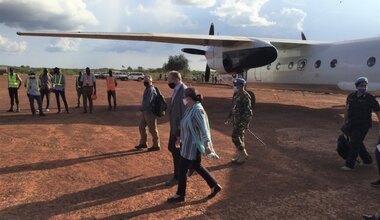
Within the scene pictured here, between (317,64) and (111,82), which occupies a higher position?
(317,64)

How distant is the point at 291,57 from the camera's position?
18.0 metres

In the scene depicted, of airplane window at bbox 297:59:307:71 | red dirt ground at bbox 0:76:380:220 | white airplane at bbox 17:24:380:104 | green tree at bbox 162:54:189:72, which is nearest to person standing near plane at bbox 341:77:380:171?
red dirt ground at bbox 0:76:380:220

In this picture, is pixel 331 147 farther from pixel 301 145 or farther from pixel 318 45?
pixel 318 45

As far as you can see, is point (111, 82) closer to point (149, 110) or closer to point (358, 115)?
point (149, 110)

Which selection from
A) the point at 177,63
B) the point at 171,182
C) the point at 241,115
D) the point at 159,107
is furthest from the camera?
the point at 177,63

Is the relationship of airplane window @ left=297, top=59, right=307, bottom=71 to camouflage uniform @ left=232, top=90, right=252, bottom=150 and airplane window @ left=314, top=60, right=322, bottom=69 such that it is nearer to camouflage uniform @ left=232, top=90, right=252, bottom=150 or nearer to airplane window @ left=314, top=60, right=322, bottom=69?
airplane window @ left=314, top=60, right=322, bottom=69

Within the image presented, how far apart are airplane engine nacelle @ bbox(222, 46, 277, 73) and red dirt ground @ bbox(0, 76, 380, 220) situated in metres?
4.87

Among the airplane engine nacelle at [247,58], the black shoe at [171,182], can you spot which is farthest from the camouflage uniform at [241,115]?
the airplane engine nacelle at [247,58]

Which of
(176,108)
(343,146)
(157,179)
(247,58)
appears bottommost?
(157,179)

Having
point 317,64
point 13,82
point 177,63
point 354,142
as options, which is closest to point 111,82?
point 13,82

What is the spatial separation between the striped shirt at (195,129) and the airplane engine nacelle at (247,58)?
34.5 feet

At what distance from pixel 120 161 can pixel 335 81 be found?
34.4 feet

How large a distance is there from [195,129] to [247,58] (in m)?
11.2

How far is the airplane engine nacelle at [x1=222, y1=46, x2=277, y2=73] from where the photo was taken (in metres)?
15.2
